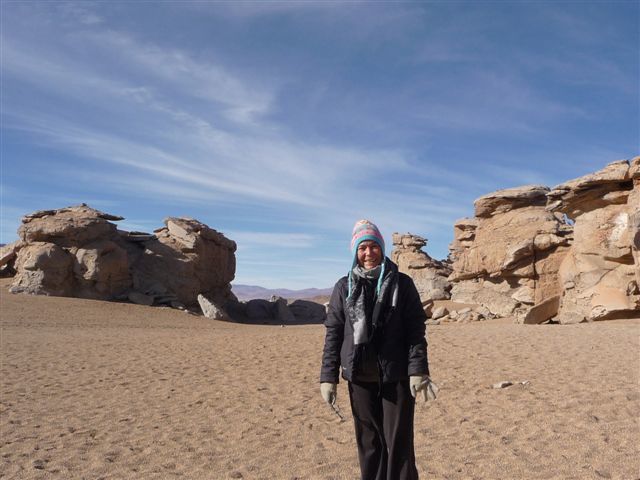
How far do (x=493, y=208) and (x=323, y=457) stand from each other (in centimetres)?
2402

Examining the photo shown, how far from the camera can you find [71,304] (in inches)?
950

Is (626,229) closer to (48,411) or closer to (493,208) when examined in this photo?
(493,208)

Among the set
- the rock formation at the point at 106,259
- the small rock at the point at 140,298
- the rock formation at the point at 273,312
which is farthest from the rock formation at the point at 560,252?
the small rock at the point at 140,298

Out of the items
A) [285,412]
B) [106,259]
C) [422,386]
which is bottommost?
[285,412]

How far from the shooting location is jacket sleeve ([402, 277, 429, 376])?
136 inches

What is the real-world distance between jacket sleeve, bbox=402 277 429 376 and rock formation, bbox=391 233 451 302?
28.2m

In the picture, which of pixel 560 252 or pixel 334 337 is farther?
pixel 560 252

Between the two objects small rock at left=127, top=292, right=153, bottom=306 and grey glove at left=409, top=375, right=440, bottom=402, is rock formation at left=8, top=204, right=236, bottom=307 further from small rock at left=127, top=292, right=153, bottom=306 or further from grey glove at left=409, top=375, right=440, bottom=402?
grey glove at left=409, top=375, right=440, bottom=402

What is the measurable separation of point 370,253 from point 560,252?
22329 mm

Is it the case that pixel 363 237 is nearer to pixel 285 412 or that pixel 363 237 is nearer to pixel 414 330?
pixel 414 330

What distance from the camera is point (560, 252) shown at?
23297 millimetres

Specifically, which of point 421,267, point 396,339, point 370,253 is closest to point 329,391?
point 396,339

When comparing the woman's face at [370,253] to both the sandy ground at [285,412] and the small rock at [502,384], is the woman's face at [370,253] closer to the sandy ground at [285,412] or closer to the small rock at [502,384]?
the sandy ground at [285,412]

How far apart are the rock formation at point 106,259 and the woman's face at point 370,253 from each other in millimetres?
26389
